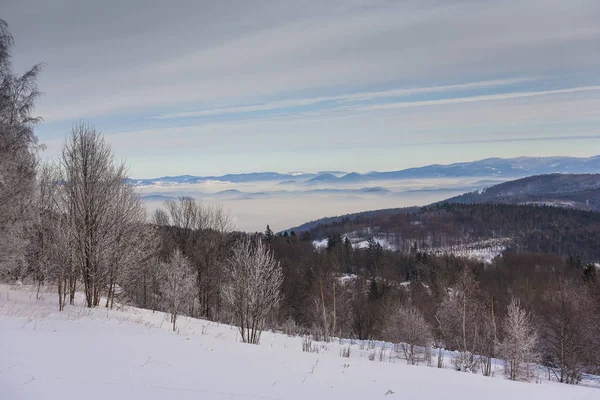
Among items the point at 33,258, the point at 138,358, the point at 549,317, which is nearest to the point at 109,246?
the point at 33,258

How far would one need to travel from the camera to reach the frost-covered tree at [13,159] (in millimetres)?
19719

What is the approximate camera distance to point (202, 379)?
8.46 metres

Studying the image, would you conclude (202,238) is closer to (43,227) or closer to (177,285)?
(177,285)

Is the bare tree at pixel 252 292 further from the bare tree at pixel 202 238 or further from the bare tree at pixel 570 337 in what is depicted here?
the bare tree at pixel 570 337

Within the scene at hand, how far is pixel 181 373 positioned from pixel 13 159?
17899 mm

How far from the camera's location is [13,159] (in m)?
20.8

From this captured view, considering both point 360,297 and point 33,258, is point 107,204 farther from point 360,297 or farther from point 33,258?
point 360,297

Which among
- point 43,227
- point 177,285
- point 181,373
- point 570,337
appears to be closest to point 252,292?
point 177,285

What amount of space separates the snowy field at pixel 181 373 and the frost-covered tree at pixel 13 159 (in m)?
9.24

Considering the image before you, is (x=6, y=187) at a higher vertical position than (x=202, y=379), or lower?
higher

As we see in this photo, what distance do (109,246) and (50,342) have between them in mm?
13275

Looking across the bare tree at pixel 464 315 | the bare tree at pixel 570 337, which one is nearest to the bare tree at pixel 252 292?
the bare tree at pixel 464 315

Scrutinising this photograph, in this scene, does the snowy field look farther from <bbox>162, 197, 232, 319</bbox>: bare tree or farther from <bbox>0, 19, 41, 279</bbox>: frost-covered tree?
<bbox>162, 197, 232, 319</bbox>: bare tree

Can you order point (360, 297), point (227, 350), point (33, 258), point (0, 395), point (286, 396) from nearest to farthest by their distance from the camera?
1. point (0, 395)
2. point (286, 396)
3. point (227, 350)
4. point (33, 258)
5. point (360, 297)
